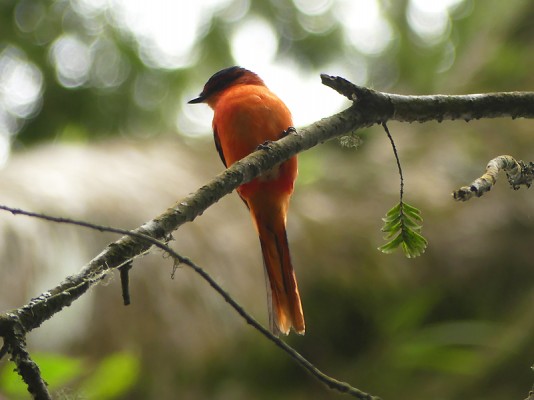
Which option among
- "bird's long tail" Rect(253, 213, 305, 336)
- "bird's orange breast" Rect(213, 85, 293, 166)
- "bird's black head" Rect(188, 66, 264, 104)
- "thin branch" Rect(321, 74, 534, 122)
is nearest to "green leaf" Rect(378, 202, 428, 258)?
"thin branch" Rect(321, 74, 534, 122)

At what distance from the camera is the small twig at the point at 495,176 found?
138 cm

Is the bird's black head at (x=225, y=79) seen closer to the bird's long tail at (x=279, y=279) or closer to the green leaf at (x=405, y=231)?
the bird's long tail at (x=279, y=279)

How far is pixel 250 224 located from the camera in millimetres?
5125

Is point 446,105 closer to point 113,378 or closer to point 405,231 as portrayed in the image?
point 405,231

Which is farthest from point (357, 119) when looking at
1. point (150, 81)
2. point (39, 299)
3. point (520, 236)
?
point (150, 81)

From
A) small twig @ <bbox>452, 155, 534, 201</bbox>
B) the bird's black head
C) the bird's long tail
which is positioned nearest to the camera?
small twig @ <bbox>452, 155, 534, 201</bbox>

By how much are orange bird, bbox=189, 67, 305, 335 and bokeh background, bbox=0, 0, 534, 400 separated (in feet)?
0.87

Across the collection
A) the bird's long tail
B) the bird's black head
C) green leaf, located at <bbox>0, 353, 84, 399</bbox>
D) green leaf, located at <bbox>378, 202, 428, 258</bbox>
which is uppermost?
Answer: the bird's black head

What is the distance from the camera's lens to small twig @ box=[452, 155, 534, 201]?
138 cm

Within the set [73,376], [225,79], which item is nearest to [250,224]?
[225,79]

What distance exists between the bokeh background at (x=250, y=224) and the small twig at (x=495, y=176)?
2.25 feet

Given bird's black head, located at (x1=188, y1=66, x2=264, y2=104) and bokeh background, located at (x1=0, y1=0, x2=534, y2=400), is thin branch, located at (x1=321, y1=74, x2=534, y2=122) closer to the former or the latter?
bokeh background, located at (x1=0, y1=0, x2=534, y2=400)

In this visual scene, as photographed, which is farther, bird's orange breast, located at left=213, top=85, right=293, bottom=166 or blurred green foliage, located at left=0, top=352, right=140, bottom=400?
bird's orange breast, located at left=213, top=85, right=293, bottom=166

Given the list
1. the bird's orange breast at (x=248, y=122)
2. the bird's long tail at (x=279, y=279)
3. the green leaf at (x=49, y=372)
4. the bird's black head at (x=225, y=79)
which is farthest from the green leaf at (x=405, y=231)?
the bird's black head at (x=225, y=79)
